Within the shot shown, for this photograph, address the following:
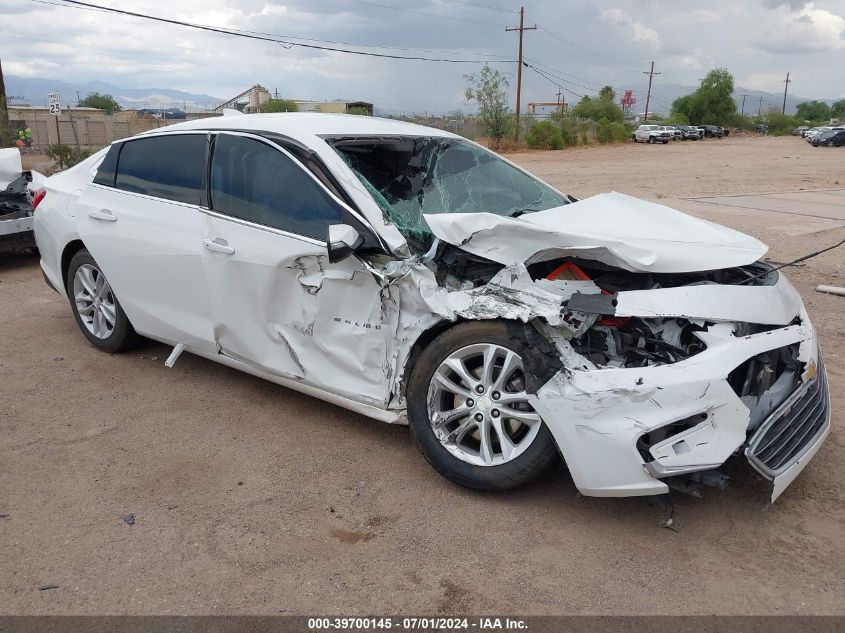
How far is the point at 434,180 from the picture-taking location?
426 centimetres

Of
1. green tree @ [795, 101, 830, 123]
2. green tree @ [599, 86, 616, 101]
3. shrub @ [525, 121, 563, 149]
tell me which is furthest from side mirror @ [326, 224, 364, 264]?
green tree @ [795, 101, 830, 123]

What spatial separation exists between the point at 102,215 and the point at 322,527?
282 cm

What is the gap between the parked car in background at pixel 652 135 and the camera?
5700 cm

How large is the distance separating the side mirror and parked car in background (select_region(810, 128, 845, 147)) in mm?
55731

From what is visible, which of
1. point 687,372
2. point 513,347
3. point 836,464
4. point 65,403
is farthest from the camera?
point 65,403

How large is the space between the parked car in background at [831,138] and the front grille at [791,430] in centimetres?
5486

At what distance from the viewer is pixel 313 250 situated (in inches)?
140

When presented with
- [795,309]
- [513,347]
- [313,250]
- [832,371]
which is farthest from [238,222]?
[832,371]

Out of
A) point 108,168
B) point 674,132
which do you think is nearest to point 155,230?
point 108,168

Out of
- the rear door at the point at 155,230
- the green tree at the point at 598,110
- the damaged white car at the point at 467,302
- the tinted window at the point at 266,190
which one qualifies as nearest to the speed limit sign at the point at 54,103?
the rear door at the point at 155,230

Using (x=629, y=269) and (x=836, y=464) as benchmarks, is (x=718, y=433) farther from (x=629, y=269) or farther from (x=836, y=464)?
(x=836, y=464)

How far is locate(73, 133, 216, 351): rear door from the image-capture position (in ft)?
13.7

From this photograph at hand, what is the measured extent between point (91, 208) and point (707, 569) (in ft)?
14.2

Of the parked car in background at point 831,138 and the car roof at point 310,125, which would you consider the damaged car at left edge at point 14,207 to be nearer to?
the car roof at point 310,125
